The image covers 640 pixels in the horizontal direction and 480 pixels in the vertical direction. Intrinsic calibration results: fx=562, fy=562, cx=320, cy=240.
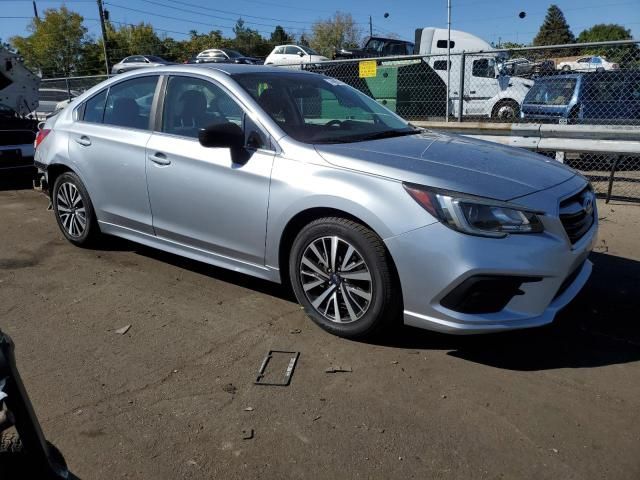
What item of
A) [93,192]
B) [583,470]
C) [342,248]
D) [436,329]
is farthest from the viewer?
[93,192]

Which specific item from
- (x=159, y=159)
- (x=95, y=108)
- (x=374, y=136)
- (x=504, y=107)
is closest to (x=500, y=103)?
(x=504, y=107)

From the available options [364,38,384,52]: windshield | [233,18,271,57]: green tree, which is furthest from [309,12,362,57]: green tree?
[364,38,384,52]: windshield

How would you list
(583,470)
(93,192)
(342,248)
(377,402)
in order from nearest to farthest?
(583,470)
(377,402)
(342,248)
(93,192)

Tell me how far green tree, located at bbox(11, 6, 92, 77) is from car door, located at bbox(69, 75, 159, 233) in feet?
160

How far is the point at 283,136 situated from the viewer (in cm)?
367

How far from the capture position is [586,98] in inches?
402

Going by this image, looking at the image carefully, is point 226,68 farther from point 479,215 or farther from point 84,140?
point 479,215

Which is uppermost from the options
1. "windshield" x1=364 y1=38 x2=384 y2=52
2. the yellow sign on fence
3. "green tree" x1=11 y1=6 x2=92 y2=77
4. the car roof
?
"green tree" x1=11 y1=6 x2=92 y2=77

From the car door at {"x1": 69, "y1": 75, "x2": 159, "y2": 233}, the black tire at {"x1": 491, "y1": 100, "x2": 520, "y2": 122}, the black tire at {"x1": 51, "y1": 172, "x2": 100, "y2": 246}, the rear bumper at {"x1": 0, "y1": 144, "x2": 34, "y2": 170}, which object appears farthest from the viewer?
the black tire at {"x1": 491, "y1": 100, "x2": 520, "y2": 122}

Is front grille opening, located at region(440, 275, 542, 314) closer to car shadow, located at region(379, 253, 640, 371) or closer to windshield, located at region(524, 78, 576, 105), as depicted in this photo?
car shadow, located at region(379, 253, 640, 371)

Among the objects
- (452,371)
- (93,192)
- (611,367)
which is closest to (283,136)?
(452,371)

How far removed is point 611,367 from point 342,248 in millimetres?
1672

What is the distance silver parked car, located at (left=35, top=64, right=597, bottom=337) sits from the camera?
3029mm

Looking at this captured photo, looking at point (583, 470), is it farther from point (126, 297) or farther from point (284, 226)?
point (126, 297)
